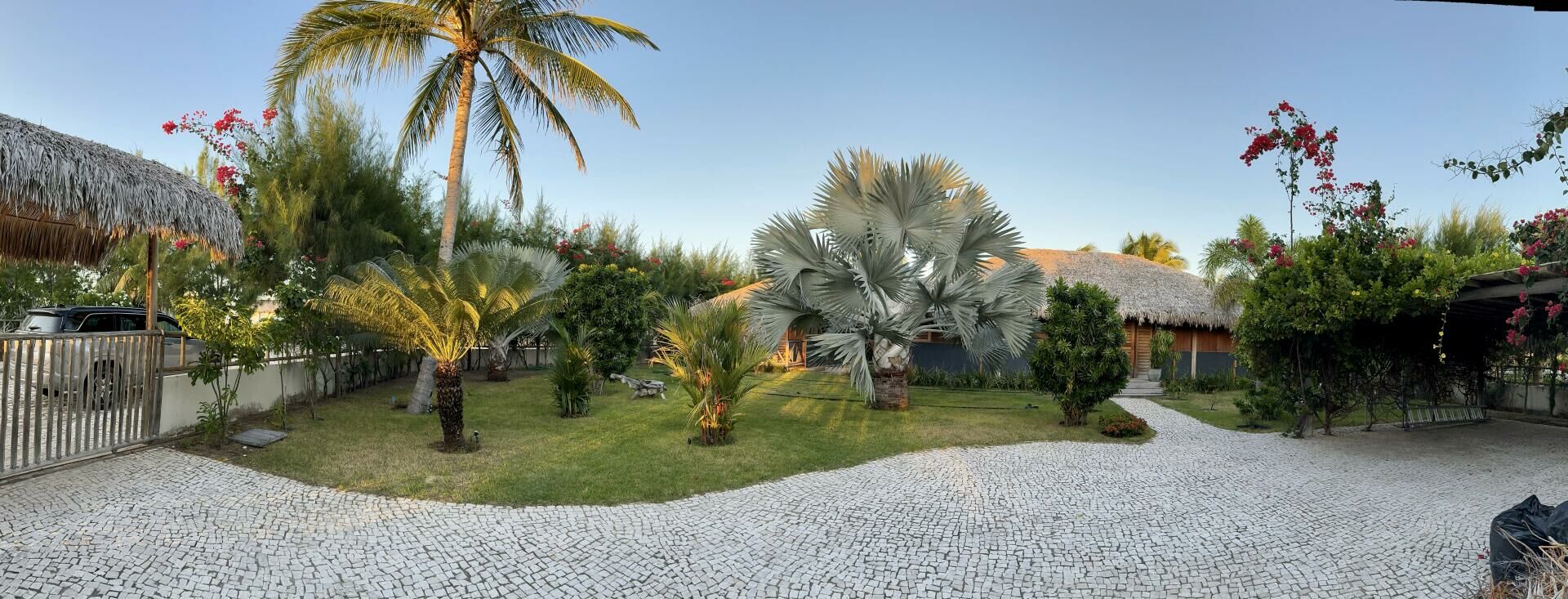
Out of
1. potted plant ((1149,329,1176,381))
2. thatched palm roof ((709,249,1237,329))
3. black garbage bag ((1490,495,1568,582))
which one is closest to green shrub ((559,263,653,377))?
thatched palm roof ((709,249,1237,329))

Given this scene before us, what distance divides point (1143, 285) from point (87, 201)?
22242 millimetres

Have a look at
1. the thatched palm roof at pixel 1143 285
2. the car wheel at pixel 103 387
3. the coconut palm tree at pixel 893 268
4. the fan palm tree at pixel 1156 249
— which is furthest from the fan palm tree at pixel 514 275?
the fan palm tree at pixel 1156 249

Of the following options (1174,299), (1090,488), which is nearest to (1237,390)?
(1174,299)

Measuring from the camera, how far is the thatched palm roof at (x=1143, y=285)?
19156 millimetres

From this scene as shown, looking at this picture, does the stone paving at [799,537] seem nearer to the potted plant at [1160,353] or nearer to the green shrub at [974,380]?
the green shrub at [974,380]

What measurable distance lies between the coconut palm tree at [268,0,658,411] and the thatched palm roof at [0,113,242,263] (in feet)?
9.06

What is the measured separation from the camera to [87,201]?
6.26 metres

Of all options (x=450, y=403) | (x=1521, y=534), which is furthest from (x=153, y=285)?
(x=1521, y=534)

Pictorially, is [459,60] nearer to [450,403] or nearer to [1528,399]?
[450,403]

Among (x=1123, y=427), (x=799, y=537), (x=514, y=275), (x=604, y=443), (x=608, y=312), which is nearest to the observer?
(x=799, y=537)

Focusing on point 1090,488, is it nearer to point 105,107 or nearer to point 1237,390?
point 1237,390

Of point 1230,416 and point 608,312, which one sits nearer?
point 1230,416

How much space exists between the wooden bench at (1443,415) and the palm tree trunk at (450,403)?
13069 mm

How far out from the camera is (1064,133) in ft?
48.6
